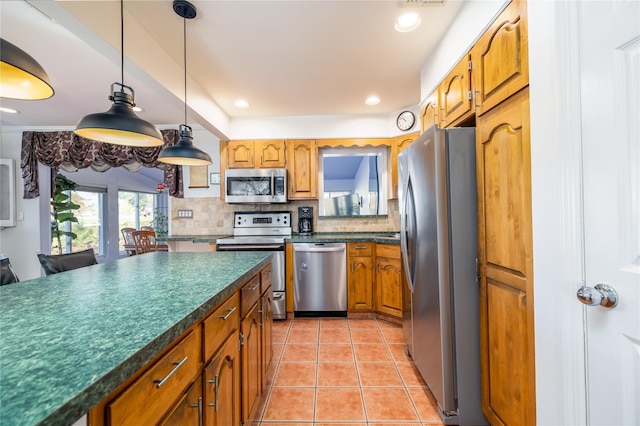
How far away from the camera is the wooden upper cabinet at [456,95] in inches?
58.8

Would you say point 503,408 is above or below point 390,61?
below

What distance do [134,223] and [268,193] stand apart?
19.0ft

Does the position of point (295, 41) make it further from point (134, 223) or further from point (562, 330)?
point (134, 223)

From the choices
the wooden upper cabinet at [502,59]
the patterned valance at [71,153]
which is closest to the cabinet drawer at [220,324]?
the wooden upper cabinet at [502,59]

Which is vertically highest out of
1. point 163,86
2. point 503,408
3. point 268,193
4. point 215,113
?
point 215,113

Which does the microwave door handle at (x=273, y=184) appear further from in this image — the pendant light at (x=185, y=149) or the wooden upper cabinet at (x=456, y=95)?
the wooden upper cabinet at (x=456, y=95)

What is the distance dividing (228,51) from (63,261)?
5.97 feet

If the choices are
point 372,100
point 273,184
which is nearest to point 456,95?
point 372,100

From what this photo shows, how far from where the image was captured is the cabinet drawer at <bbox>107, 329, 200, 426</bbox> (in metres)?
0.53

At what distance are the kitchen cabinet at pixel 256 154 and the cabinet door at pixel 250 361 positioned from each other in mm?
2173

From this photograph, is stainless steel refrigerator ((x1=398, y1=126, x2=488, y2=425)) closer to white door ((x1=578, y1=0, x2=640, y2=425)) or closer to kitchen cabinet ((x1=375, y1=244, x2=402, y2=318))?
white door ((x1=578, y1=0, x2=640, y2=425))

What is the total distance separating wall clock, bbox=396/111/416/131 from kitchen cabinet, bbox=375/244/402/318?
1.49 m

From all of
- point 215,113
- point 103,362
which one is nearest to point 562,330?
point 103,362

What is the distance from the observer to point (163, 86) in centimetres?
193
